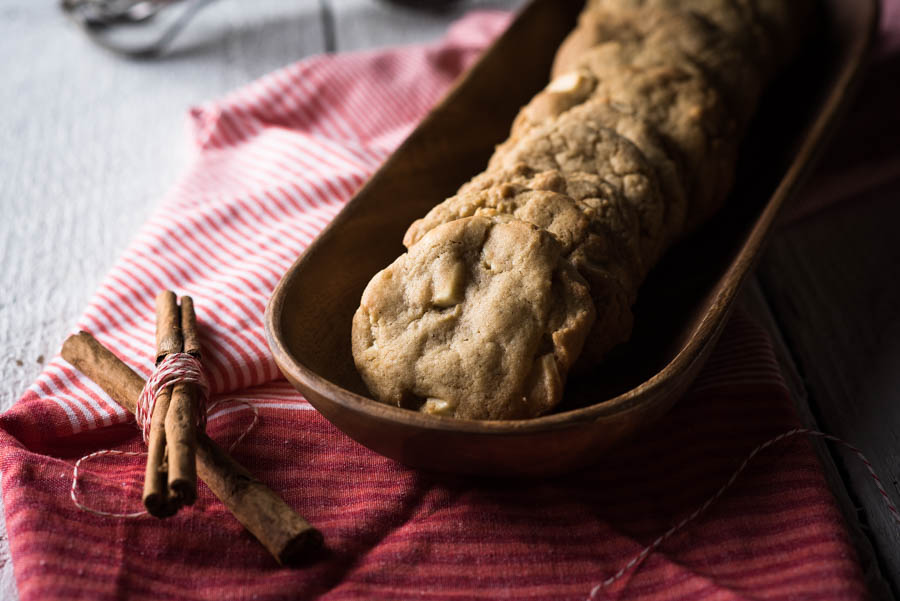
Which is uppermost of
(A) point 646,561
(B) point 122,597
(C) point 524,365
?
(C) point 524,365

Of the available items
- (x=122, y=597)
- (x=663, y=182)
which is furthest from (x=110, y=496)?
(x=663, y=182)

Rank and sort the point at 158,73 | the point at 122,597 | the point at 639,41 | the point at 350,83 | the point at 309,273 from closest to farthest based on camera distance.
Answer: the point at 122,597
the point at 309,273
the point at 639,41
the point at 350,83
the point at 158,73

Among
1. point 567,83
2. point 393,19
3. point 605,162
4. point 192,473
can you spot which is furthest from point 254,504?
point 393,19

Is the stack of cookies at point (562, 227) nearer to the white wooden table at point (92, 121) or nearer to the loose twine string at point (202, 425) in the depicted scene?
the loose twine string at point (202, 425)

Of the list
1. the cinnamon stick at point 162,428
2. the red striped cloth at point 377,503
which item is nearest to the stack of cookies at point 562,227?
the red striped cloth at point 377,503

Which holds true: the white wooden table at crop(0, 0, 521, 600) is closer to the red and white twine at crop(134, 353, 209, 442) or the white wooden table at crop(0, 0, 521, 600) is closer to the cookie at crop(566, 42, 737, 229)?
the red and white twine at crop(134, 353, 209, 442)

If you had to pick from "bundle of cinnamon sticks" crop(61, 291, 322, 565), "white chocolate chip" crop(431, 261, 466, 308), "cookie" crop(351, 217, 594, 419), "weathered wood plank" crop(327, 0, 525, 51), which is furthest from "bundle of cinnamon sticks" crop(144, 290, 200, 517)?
"weathered wood plank" crop(327, 0, 525, 51)

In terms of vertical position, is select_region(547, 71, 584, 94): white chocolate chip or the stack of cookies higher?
select_region(547, 71, 584, 94): white chocolate chip

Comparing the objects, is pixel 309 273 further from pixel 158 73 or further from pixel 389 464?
pixel 158 73
